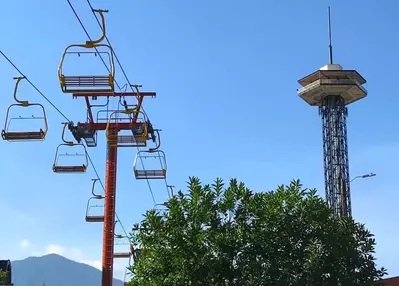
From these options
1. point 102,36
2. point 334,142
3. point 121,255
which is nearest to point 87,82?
point 102,36

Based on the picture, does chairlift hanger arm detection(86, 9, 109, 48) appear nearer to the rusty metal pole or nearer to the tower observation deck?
the rusty metal pole

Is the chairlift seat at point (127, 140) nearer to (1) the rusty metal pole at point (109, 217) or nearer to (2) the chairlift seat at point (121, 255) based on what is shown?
(1) the rusty metal pole at point (109, 217)

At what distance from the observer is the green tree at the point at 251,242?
1808 cm

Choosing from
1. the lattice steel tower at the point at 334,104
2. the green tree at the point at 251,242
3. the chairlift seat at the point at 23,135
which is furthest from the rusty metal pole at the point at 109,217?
the lattice steel tower at the point at 334,104

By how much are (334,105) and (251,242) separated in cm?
7968

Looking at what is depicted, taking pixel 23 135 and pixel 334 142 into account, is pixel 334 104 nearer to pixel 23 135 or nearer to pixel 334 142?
pixel 334 142

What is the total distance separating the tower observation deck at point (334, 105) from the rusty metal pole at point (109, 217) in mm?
67165

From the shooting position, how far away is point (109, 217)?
2714 centimetres

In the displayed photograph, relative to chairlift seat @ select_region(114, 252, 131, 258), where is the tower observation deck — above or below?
above

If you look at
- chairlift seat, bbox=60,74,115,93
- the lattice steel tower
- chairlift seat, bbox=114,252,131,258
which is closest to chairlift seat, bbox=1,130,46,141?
chairlift seat, bbox=60,74,115,93

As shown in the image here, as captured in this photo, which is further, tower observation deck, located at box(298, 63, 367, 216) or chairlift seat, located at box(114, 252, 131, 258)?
tower observation deck, located at box(298, 63, 367, 216)

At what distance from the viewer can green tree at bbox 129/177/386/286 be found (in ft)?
59.3

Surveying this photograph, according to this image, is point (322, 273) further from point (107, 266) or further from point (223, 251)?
point (107, 266)

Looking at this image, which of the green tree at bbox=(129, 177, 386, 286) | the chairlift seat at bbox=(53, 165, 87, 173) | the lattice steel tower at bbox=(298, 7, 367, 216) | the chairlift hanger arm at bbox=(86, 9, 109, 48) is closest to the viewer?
the chairlift hanger arm at bbox=(86, 9, 109, 48)
